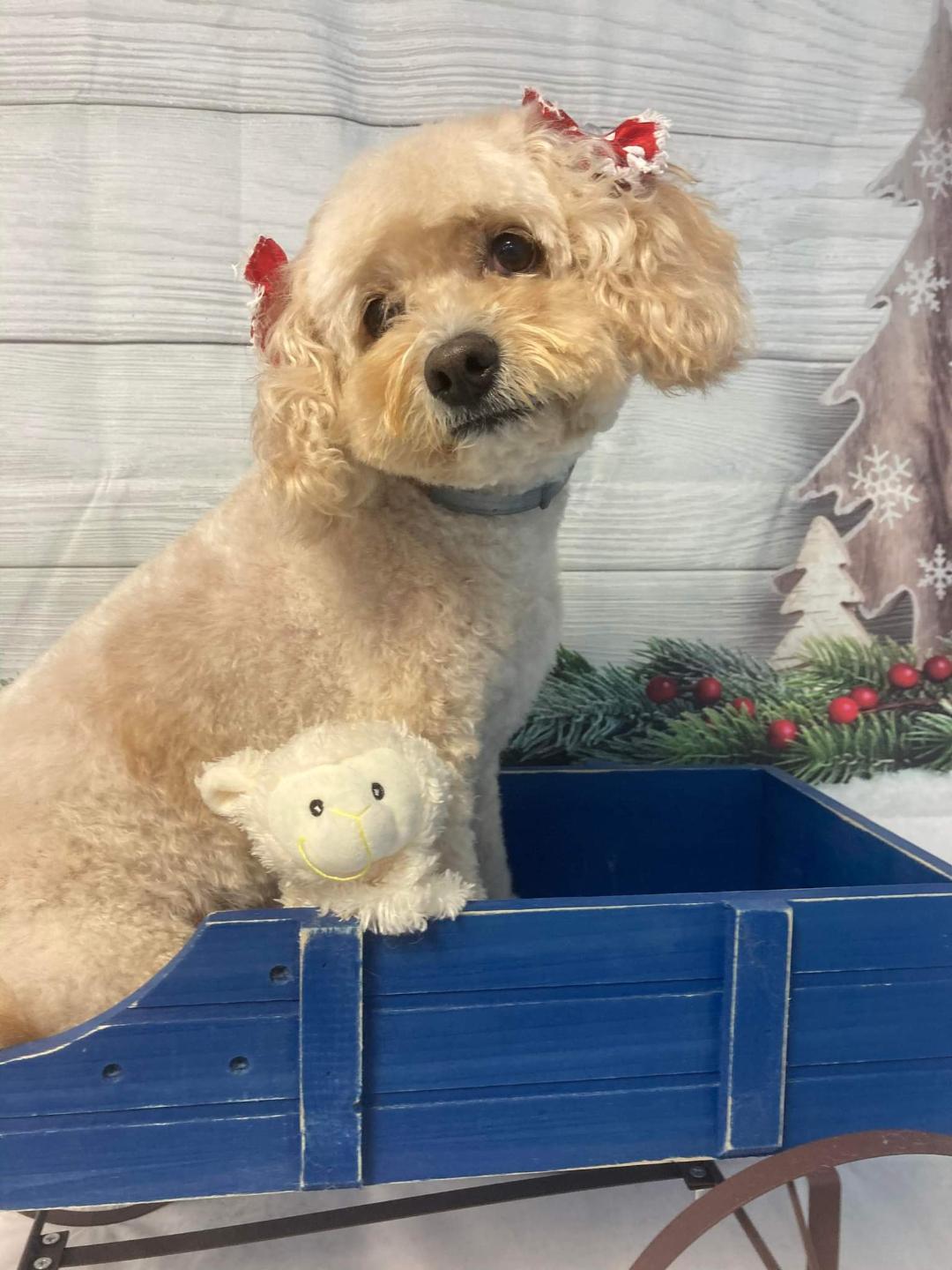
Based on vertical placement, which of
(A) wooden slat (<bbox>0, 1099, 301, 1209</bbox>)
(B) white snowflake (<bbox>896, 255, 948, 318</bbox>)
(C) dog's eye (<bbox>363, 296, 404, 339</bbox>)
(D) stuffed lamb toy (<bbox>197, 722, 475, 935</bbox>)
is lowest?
(A) wooden slat (<bbox>0, 1099, 301, 1209</bbox>)

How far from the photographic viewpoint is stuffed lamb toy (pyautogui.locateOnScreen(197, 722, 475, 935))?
0.70m

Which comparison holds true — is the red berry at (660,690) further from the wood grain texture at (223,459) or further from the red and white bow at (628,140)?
the red and white bow at (628,140)

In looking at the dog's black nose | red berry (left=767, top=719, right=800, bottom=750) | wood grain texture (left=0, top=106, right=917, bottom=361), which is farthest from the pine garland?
the dog's black nose

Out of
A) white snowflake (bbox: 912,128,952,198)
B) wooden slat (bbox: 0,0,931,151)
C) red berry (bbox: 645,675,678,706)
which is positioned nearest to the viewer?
wooden slat (bbox: 0,0,931,151)

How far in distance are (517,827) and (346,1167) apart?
589 mm

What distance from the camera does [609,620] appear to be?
145 centimetres

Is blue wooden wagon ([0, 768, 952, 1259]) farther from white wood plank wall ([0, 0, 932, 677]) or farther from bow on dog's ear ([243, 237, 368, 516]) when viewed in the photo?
white wood plank wall ([0, 0, 932, 677])

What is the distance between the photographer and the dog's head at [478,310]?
745mm

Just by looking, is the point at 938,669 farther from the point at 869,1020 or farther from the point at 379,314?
the point at 379,314

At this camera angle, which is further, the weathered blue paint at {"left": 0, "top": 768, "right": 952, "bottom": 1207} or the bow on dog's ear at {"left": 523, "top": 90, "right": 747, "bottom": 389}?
the bow on dog's ear at {"left": 523, "top": 90, "right": 747, "bottom": 389}

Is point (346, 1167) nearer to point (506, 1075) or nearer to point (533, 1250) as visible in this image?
point (506, 1075)

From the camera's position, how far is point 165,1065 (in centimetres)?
69

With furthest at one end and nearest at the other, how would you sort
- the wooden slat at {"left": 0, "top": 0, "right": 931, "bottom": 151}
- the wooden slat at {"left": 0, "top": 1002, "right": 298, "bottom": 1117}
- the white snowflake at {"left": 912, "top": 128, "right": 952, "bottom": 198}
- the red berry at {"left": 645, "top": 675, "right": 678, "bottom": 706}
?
1. the red berry at {"left": 645, "top": 675, "right": 678, "bottom": 706}
2. the white snowflake at {"left": 912, "top": 128, "right": 952, "bottom": 198}
3. the wooden slat at {"left": 0, "top": 0, "right": 931, "bottom": 151}
4. the wooden slat at {"left": 0, "top": 1002, "right": 298, "bottom": 1117}

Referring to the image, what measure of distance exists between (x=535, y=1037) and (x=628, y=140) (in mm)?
757
